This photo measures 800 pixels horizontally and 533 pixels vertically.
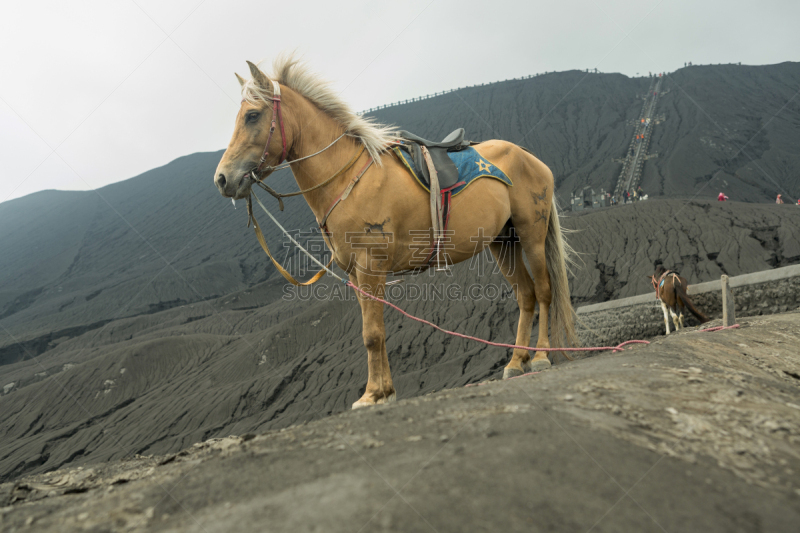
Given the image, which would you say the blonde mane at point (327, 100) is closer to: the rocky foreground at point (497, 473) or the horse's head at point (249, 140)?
the horse's head at point (249, 140)

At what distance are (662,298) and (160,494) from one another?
32.1ft

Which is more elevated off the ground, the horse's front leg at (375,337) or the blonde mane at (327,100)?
the blonde mane at (327,100)

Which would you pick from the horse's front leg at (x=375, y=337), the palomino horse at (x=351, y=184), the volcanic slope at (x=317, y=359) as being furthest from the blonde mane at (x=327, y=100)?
the volcanic slope at (x=317, y=359)

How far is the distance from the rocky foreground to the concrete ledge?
726 cm

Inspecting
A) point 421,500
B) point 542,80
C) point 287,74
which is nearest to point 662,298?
point 287,74

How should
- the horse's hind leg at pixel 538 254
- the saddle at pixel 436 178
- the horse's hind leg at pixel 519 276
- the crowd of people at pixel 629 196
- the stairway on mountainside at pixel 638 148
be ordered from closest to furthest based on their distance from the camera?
the saddle at pixel 436 178 < the horse's hind leg at pixel 538 254 < the horse's hind leg at pixel 519 276 < the crowd of people at pixel 629 196 < the stairway on mountainside at pixel 638 148

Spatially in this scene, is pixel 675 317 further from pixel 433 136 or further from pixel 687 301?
pixel 433 136

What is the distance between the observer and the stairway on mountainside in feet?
123

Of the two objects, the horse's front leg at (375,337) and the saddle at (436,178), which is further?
the saddle at (436,178)

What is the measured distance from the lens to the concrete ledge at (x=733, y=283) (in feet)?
25.7

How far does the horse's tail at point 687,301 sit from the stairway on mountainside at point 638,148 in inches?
1112

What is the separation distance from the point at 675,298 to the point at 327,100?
8326 millimetres

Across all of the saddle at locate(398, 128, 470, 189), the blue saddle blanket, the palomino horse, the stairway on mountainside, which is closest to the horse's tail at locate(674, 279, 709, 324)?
the blue saddle blanket

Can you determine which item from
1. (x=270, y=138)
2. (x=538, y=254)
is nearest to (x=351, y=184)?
(x=270, y=138)
